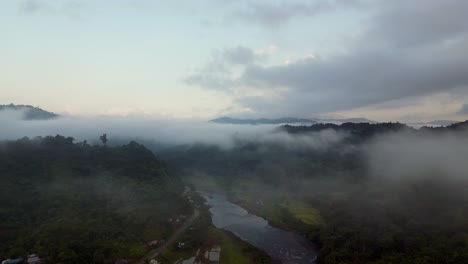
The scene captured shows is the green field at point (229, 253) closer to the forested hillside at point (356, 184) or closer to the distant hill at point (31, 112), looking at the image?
the forested hillside at point (356, 184)

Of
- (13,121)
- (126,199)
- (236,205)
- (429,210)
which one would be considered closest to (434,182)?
(429,210)

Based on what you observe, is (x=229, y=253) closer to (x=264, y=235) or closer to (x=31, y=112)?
(x=264, y=235)

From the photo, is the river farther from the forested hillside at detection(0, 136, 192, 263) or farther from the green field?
the forested hillside at detection(0, 136, 192, 263)

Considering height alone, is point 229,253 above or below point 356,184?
below

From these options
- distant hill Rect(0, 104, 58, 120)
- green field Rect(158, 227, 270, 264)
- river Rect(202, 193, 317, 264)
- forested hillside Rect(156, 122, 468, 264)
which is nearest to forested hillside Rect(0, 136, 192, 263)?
green field Rect(158, 227, 270, 264)

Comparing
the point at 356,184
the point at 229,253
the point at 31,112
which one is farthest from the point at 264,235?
the point at 31,112

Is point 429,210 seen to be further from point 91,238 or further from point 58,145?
point 58,145
